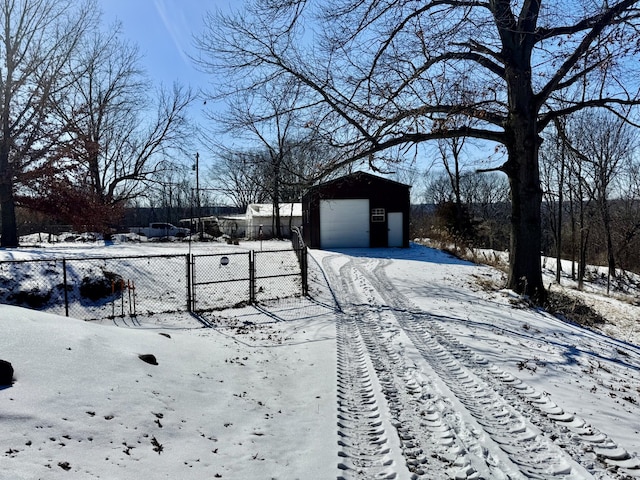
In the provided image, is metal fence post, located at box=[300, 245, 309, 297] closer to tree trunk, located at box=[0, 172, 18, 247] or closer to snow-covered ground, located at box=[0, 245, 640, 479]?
snow-covered ground, located at box=[0, 245, 640, 479]

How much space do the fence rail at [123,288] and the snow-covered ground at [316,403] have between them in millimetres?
2147

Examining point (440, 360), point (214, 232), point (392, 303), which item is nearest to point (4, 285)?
point (392, 303)

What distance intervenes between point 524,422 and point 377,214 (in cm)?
2088

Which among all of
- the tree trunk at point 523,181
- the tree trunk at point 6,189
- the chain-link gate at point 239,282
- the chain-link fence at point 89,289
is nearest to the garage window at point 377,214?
the chain-link gate at point 239,282

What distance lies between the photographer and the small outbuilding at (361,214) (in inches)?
959

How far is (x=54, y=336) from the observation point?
4.34 meters

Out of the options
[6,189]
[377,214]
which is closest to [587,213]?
[377,214]

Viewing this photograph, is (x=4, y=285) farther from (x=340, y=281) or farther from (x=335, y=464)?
(x=335, y=464)

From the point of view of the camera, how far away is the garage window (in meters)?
24.5

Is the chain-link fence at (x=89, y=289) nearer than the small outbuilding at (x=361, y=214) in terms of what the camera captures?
Yes

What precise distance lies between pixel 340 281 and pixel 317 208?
11595 mm

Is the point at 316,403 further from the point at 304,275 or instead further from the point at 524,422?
the point at 304,275

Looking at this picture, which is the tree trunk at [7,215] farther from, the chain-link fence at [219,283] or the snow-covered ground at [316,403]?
the snow-covered ground at [316,403]

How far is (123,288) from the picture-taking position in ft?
29.8
